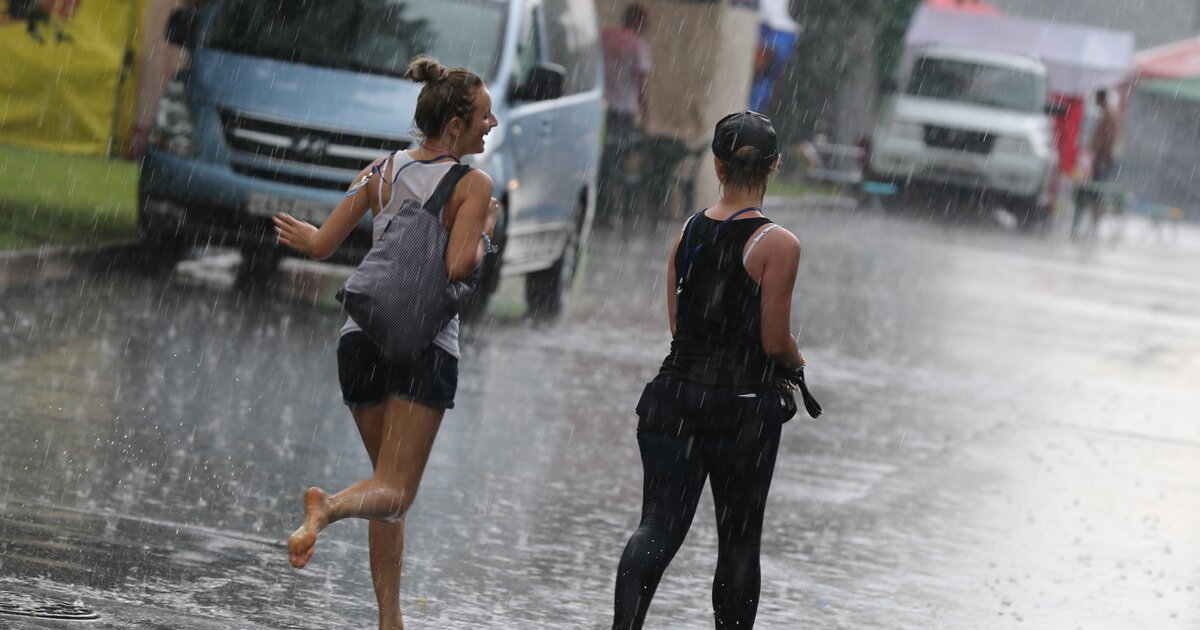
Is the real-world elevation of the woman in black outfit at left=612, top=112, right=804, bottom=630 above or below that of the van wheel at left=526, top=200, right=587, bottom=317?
above

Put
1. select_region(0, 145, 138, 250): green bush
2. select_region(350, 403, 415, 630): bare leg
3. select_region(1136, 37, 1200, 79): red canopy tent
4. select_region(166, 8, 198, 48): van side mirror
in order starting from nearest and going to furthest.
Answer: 1. select_region(350, 403, 415, 630): bare leg
2. select_region(0, 145, 138, 250): green bush
3. select_region(166, 8, 198, 48): van side mirror
4. select_region(1136, 37, 1200, 79): red canopy tent

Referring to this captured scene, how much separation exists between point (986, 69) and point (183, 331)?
24251 mm

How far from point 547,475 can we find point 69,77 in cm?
1294

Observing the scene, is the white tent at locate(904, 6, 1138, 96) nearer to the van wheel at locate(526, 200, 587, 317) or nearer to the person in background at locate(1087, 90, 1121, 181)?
the person in background at locate(1087, 90, 1121, 181)

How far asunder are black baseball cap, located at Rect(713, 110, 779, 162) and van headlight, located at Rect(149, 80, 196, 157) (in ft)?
26.9

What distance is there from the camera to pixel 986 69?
3362 centimetres

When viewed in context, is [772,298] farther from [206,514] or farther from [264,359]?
[264,359]

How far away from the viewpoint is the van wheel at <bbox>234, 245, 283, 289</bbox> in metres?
13.5

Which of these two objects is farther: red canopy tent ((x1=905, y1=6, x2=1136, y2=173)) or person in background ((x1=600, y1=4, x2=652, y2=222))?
red canopy tent ((x1=905, y1=6, x2=1136, y2=173))

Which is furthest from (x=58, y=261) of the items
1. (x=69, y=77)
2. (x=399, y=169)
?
(x=399, y=169)

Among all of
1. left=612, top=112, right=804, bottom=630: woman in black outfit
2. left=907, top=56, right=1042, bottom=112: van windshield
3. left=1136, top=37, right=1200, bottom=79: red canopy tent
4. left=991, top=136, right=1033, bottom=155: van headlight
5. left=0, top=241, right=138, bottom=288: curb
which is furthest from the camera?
left=1136, top=37, right=1200, bottom=79: red canopy tent

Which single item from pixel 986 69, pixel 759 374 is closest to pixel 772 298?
pixel 759 374

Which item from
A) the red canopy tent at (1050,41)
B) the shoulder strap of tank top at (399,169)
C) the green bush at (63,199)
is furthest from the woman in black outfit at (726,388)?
the red canopy tent at (1050,41)

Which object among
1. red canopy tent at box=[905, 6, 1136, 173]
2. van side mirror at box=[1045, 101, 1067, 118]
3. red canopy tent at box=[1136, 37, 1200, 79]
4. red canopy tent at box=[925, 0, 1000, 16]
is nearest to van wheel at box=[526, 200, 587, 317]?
van side mirror at box=[1045, 101, 1067, 118]
